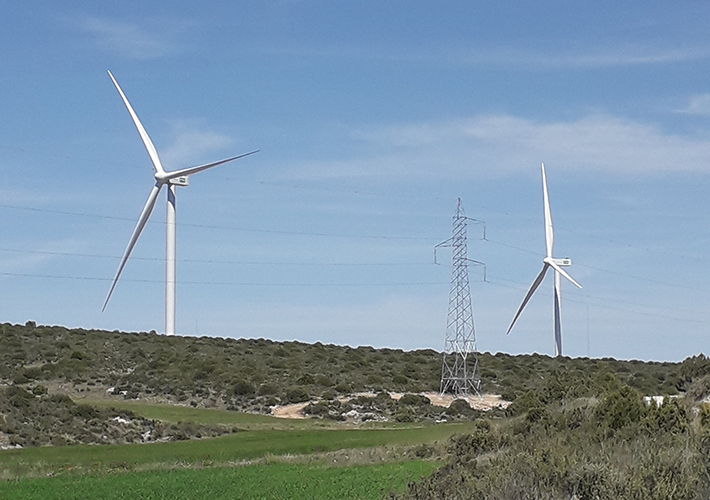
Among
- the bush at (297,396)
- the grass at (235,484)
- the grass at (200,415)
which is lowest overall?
the grass at (235,484)

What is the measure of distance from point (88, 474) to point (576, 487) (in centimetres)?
2132

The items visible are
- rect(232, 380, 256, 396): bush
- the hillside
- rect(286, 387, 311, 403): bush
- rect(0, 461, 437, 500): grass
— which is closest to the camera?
rect(0, 461, 437, 500): grass

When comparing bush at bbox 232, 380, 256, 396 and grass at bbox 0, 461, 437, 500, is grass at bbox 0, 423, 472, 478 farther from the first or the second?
bush at bbox 232, 380, 256, 396

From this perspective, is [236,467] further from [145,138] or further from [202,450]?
[145,138]

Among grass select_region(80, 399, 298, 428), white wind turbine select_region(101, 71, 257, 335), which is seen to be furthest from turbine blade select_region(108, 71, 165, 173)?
grass select_region(80, 399, 298, 428)

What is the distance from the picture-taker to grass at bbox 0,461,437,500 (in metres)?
23.6

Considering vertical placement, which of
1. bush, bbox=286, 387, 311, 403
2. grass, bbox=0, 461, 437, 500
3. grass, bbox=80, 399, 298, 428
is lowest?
grass, bbox=0, 461, 437, 500

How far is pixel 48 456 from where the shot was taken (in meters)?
36.2

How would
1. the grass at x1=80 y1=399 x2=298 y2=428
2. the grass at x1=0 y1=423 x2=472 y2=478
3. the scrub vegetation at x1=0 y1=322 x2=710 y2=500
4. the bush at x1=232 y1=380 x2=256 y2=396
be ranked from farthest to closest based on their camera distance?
the bush at x1=232 y1=380 x2=256 y2=396 < the grass at x1=80 y1=399 x2=298 y2=428 < the grass at x1=0 y1=423 x2=472 y2=478 < the scrub vegetation at x1=0 y1=322 x2=710 y2=500

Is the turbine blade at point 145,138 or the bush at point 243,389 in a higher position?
the turbine blade at point 145,138

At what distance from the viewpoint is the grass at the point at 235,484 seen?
2364 cm

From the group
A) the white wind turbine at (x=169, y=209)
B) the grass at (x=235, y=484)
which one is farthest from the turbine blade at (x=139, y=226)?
the grass at (x=235, y=484)

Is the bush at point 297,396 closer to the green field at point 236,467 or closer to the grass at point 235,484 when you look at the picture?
the green field at point 236,467

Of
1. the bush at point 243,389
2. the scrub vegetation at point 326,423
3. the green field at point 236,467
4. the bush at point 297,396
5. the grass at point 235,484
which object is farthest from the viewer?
the bush at point 243,389
